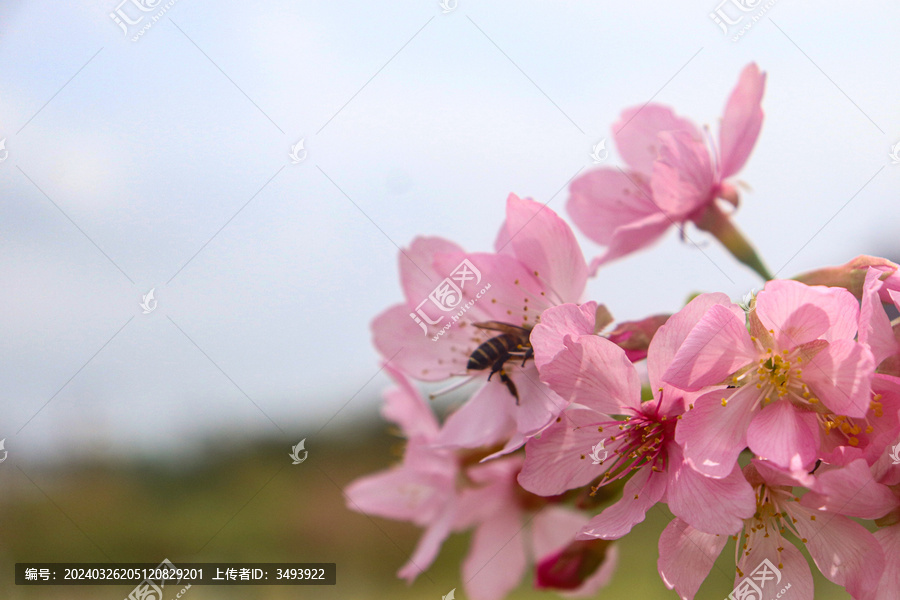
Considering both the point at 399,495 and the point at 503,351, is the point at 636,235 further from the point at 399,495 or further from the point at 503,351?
the point at 399,495

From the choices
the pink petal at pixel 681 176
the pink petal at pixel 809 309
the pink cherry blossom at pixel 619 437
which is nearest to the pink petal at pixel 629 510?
the pink cherry blossom at pixel 619 437

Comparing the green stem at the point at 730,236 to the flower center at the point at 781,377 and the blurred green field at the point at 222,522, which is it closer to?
the flower center at the point at 781,377

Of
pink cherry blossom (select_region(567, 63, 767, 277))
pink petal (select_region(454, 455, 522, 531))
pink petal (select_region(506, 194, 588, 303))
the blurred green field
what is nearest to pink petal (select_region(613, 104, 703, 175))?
pink cherry blossom (select_region(567, 63, 767, 277))

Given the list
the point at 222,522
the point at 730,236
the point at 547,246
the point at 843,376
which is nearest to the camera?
the point at 843,376

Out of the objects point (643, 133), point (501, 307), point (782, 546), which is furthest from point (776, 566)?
point (643, 133)

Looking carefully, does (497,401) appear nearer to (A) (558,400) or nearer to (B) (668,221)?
(A) (558,400)

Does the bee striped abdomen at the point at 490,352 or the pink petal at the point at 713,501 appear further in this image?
the bee striped abdomen at the point at 490,352

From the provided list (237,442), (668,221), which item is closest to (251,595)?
(668,221)
